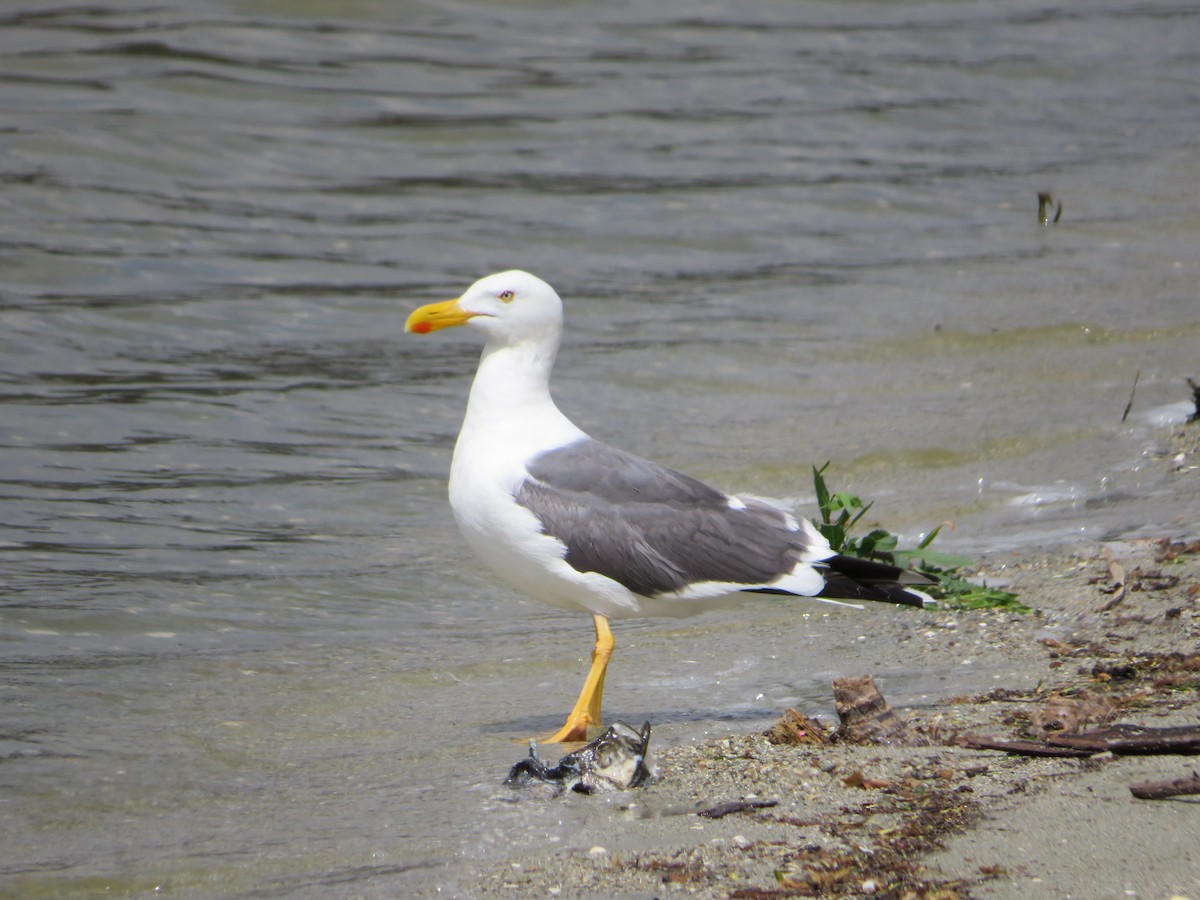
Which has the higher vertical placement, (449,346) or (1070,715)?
(1070,715)

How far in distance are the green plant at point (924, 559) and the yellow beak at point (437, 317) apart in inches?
52.9

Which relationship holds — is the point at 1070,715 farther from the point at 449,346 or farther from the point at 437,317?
the point at 449,346

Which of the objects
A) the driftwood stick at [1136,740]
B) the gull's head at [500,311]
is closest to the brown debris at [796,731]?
the driftwood stick at [1136,740]

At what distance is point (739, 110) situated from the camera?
14.0m

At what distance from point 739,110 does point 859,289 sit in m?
4.23

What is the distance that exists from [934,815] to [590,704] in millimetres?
1463

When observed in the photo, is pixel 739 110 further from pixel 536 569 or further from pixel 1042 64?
pixel 536 569

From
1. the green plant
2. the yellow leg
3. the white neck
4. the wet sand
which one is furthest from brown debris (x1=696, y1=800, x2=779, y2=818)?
the green plant

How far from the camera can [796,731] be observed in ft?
13.3

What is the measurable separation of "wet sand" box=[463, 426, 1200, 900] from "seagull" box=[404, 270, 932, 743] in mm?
568

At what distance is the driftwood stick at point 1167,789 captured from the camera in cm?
332

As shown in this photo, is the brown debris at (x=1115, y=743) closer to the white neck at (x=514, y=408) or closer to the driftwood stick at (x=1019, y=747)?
the driftwood stick at (x=1019, y=747)

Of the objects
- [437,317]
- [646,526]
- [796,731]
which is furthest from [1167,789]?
[437,317]

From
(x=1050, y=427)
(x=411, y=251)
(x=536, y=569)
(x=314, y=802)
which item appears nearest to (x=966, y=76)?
(x=411, y=251)
